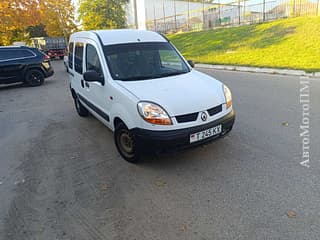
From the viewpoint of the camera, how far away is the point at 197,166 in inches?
138

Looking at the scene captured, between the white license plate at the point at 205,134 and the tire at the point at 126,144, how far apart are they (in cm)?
80

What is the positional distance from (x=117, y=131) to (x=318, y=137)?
10.4 ft

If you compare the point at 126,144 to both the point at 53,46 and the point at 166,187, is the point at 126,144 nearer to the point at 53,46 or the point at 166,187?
the point at 166,187

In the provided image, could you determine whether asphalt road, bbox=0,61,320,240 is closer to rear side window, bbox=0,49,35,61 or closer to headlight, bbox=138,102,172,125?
headlight, bbox=138,102,172,125

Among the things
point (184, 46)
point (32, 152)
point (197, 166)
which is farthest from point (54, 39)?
point (197, 166)

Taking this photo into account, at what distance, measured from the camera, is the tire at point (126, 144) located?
3519 mm

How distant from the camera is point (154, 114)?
10.4ft

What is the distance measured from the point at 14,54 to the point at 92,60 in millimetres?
8671

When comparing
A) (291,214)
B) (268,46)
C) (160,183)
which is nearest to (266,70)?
(268,46)

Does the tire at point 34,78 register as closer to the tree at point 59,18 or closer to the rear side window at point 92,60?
the rear side window at point 92,60

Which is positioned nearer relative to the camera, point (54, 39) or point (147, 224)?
point (147, 224)

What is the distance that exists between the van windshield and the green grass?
21.9 feet

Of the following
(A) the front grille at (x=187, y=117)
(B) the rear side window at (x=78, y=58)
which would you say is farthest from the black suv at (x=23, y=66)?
(A) the front grille at (x=187, y=117)

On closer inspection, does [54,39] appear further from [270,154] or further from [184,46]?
[270,154]
